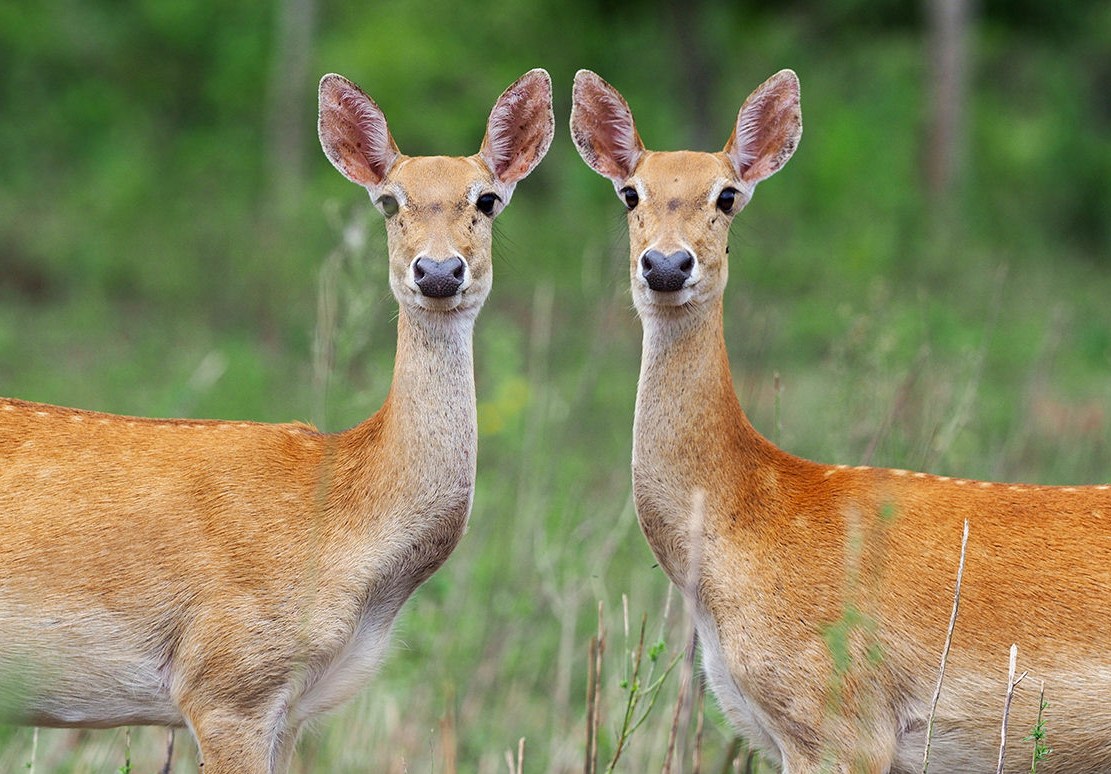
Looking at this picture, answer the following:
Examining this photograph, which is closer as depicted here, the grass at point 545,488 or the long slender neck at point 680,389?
the long slender neck at point 680,389

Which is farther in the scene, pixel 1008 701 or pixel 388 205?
pixel 388 205

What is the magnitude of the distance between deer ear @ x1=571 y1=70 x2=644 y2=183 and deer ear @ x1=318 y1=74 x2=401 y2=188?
2.06 ft

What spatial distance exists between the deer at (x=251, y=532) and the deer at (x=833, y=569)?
61cm

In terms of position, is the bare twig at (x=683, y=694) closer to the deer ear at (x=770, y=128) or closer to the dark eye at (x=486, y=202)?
the dark eye at (x=486, y=202)

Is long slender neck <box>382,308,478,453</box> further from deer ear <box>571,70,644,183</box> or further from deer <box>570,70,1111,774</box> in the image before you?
deer ear <box>571,70,644,183</box>

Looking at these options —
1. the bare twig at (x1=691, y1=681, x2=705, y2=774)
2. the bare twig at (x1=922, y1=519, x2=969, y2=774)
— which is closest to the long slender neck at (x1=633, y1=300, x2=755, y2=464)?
the bare twig at (x1=691, y1=681, x2=705, y2=774)

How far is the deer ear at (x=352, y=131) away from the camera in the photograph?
16.2 feet

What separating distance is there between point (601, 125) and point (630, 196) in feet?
1.02

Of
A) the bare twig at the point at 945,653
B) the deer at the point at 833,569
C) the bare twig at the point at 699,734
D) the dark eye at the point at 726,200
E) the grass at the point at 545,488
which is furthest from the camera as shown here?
the grass at the point at 545,488

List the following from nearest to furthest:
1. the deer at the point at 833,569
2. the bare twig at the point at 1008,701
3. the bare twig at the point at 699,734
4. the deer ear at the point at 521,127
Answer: the bare twig at the point at 1008,701 < the deer at the point at 833,569 < the bare twig at the point at 699,734 < the deer ear at the point at 521,127

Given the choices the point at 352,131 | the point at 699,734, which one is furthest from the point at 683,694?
the point at 352,131

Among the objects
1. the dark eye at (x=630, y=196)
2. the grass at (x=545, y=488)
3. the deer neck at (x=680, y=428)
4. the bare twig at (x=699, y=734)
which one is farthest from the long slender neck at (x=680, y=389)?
the bare twig at (x=699, y=734)

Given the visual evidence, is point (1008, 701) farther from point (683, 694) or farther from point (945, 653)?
point (683, 694)

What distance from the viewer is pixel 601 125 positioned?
4.96 m
